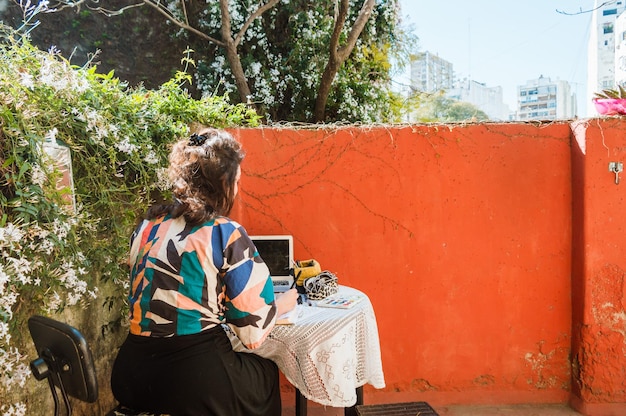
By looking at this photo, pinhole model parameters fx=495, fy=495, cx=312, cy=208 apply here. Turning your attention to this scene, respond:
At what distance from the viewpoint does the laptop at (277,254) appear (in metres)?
2.82

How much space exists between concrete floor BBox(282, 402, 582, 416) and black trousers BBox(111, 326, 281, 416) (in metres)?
1.52

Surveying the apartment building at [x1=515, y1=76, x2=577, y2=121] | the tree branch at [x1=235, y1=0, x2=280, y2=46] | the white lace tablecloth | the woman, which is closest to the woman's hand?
the white lace tablecloth

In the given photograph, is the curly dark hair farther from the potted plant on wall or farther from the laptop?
the potted plant on wall

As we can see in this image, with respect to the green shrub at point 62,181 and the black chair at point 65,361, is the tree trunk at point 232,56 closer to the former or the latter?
the green shrub at point 62,181

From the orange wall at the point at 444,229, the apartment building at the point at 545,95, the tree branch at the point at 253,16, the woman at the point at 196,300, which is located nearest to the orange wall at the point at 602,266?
the orange wall at the point at 444,229

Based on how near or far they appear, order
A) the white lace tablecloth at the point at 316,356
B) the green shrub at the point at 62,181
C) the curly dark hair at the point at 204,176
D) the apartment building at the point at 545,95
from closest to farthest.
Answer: the green shrub at the point at 62,181
the curly dark hair at the point at 204,176
the white lace tablecloth at the point at 316,356
the apartment building at the point at 545,95

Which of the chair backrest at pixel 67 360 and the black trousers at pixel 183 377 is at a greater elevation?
the chair backrest at pixel 67 360

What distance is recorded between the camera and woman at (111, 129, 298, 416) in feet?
5.89

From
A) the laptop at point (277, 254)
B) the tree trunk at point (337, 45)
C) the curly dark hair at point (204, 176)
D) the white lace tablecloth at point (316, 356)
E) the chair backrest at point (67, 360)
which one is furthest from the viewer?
the tree trunk at point (337, 45)

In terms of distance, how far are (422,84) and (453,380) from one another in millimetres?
6043

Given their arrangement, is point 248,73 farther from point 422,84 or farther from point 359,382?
point 359,382

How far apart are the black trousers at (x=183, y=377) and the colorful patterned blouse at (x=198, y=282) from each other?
51mm

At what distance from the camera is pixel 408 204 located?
334cm

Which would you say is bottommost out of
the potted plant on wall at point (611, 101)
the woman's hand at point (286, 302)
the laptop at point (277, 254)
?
the woman's hand at point (286, 302)
